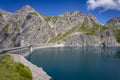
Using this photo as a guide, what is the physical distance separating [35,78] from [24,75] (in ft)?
25.2

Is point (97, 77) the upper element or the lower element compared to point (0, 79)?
lower

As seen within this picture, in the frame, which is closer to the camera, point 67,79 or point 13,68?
point 13,68

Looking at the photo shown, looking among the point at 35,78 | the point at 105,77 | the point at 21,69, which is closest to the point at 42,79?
the point at 35,78

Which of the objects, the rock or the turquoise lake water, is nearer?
the rock

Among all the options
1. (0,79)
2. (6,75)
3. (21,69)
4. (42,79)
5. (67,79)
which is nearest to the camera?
(0,79)

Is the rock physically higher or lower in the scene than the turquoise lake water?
higher

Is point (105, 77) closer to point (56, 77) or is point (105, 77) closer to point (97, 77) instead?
point (97, 77)

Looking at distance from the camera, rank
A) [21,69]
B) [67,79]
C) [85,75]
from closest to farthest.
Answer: [21,69] < [67,79] < [85,75]

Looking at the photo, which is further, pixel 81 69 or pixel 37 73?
pixel 81 69

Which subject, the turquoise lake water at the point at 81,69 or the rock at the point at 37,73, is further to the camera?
the turquoise lake water at the point at 81,69

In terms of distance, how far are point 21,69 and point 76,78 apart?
27.6 m

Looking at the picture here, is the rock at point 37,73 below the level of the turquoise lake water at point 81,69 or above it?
above

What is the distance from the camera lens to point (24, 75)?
5750 centimetres

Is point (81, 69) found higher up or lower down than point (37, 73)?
lower down
